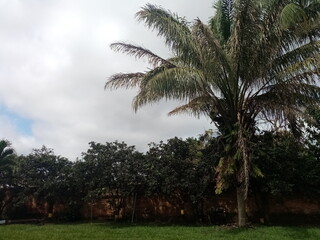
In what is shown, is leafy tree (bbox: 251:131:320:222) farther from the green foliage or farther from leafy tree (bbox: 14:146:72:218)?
leafy tree (bbox: 14:146:72:218)

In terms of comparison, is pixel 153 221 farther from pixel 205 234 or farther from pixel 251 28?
pixel 251 28

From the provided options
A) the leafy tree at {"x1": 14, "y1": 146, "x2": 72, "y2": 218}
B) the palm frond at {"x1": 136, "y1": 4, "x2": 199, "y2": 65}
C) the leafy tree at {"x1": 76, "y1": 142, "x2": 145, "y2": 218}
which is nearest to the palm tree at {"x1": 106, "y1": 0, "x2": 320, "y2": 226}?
the palm frond at {"x1": 136, "y1": 4, "x2": 199, "y2": 65}

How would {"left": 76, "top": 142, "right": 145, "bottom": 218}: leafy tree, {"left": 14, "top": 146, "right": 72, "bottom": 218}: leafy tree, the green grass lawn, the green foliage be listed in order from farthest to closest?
{"left": 14, "top": 146, "right": 72, "bottom": 218}: leafy tree, {"left": 76, "top": 142, "right": 145, "bottom": 218}: leafy tree, the green foliage, the green grass lawn

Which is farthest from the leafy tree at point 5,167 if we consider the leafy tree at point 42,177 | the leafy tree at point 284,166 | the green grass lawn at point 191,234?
the leafy tree at point 284,166

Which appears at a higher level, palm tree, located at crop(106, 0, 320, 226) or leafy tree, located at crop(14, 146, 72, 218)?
palm tree, located at crop(106, 0, 320, 226)

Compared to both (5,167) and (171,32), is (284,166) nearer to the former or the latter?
(171,32)

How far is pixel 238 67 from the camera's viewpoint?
468 inches

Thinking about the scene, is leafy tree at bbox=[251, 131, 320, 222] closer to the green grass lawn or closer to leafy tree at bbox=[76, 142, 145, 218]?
the green grass lawn

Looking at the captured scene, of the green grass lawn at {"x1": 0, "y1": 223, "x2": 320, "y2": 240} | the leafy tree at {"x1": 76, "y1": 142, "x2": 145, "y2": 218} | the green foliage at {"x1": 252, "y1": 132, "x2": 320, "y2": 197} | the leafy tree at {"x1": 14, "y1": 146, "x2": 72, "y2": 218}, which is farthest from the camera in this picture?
the leafy tree at {"x1": 14, "y1": 146, "x2": 72, "y2": 218}

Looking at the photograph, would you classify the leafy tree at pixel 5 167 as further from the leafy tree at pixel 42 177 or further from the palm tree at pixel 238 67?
the palm tree at pixel 238 67

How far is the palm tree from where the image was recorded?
11.3 m

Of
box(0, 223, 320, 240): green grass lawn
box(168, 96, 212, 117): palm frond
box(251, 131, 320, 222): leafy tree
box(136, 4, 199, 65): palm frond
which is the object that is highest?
box(136, 4, 199, 65): palm frond

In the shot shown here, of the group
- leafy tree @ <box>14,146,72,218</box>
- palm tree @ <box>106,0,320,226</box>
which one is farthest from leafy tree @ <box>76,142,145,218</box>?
palm tree @ <box>106,0,320,226</box>

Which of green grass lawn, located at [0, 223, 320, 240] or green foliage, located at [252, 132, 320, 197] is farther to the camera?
green foliage, located at [252, 132, 320, 197]
